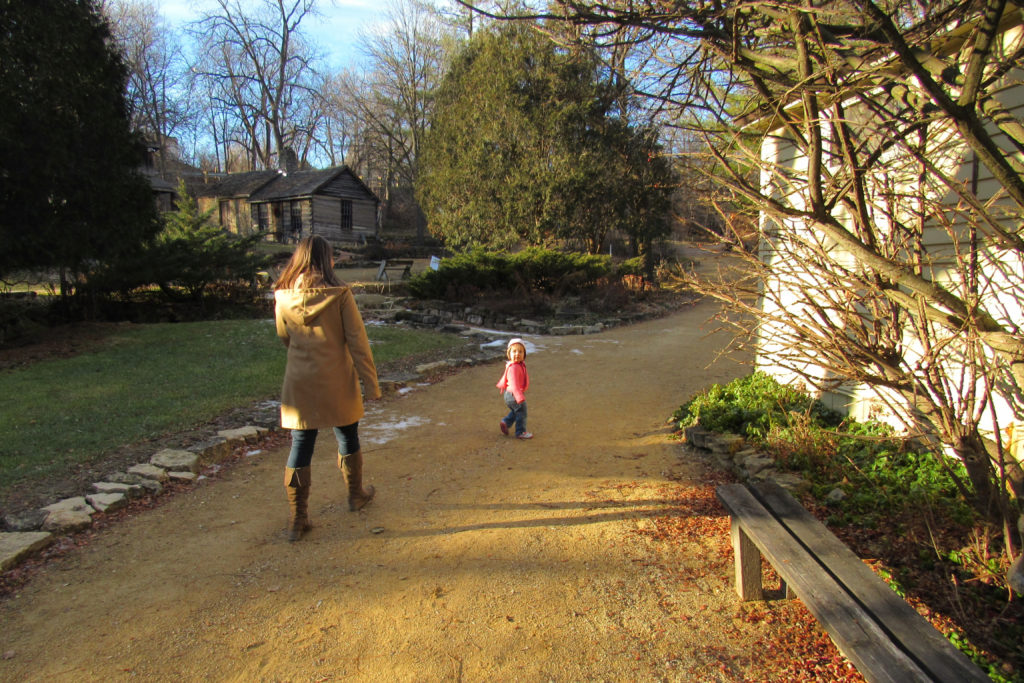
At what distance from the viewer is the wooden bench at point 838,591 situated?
209 centimetres

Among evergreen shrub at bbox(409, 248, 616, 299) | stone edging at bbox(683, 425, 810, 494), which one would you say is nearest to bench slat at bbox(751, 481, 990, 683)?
stone edging at bbox(683, 425, 810, 494)

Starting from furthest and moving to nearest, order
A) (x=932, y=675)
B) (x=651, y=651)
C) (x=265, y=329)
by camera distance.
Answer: (x=265, y=329), (x=651, y=651), (x=932, y=675)

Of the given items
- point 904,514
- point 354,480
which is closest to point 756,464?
point 904,514

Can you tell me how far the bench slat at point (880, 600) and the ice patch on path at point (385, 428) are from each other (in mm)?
3916

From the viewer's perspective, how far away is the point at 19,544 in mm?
3660

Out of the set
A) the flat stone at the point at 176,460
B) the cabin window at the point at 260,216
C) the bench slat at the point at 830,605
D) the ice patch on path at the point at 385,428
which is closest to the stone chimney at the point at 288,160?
the cabin window at the point at 260,216

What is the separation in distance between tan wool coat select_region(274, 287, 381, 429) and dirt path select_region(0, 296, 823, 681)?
0.84m

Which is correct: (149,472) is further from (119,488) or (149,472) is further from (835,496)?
(835,496)

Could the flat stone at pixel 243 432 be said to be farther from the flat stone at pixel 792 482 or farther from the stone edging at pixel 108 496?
the flat stone at pixel 792 482

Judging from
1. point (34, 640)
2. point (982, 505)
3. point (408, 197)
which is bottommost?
point (34, 640)

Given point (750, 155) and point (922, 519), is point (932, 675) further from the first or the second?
point (750, 155)

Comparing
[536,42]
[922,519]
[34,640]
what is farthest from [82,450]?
[536,42]

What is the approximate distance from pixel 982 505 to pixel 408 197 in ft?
159

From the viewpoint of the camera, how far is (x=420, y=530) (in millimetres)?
4055
